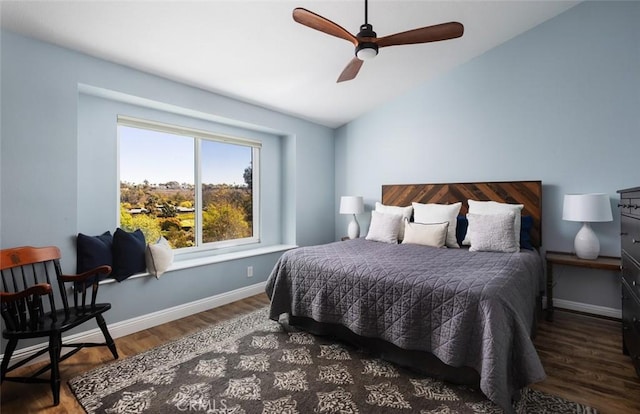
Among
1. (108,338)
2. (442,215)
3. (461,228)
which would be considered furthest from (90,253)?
(461,228)

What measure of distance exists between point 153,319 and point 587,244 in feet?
13.6

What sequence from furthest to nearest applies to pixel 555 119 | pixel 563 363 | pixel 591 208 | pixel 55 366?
pixel 555 119 < pixel 591 208 < pixel 563 363 < pixel 55 366

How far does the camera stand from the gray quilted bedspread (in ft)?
5.38

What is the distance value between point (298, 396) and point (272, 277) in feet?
3.71

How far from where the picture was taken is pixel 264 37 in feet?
8.53

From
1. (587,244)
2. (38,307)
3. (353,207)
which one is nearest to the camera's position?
(38,307)

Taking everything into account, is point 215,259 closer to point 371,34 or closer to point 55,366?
point 55,366

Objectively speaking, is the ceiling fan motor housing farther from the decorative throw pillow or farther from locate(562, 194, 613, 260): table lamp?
the decorative throw pillow

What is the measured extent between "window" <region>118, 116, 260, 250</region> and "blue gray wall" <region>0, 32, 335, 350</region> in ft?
0.74

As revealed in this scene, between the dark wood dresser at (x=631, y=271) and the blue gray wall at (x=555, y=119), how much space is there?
35.8 inches

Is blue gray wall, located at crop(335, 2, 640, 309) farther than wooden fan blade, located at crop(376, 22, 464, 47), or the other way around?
blue gray wall, located at crop(335, 2, 640, 309)

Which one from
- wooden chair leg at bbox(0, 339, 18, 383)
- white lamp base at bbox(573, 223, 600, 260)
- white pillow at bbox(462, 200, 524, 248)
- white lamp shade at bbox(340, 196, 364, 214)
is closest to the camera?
wooden chair leg at bbox(0, 339, 18, 383)

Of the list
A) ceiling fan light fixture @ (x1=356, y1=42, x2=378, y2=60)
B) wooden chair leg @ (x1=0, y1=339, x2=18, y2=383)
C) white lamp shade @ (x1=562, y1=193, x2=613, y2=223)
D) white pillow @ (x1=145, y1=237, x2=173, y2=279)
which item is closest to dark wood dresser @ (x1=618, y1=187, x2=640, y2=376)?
white lamp shade @ (x1=562, y1=193, x2=613, y2=223)

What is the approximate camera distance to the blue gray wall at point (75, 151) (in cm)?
215
